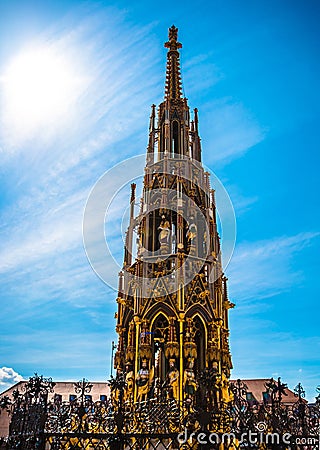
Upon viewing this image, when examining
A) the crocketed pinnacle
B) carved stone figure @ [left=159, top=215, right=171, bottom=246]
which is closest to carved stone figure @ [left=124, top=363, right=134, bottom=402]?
carved stone figure @ [left=159, top=215, right=171, bottom=246]

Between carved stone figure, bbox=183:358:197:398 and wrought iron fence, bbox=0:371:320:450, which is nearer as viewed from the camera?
wrought iron fence, bbox=0:371:320:450

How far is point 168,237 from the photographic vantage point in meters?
25.5

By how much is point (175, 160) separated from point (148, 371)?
43.7 ft

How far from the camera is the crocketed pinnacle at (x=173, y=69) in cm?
3235

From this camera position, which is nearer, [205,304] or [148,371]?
[148,371]

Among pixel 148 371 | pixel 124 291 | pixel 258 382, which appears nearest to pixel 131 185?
pixel 124 291

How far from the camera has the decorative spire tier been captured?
21781mm

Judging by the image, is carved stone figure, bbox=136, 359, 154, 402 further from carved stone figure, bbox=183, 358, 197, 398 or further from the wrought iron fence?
the wrought iron fence

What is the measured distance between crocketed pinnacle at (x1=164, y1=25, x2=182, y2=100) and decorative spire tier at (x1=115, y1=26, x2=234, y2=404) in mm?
1926

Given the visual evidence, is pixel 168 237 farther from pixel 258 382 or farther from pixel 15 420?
pixel 258 382

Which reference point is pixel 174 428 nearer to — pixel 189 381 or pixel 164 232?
pixel 189 381

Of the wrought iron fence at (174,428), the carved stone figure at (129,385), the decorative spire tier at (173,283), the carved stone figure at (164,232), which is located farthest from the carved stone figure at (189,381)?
the carved stone figure at (164,232)

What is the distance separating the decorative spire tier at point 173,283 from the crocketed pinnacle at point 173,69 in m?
1.93

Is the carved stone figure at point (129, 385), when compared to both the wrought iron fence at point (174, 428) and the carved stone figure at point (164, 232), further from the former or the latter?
the carved stone figure at point (164, 232)
